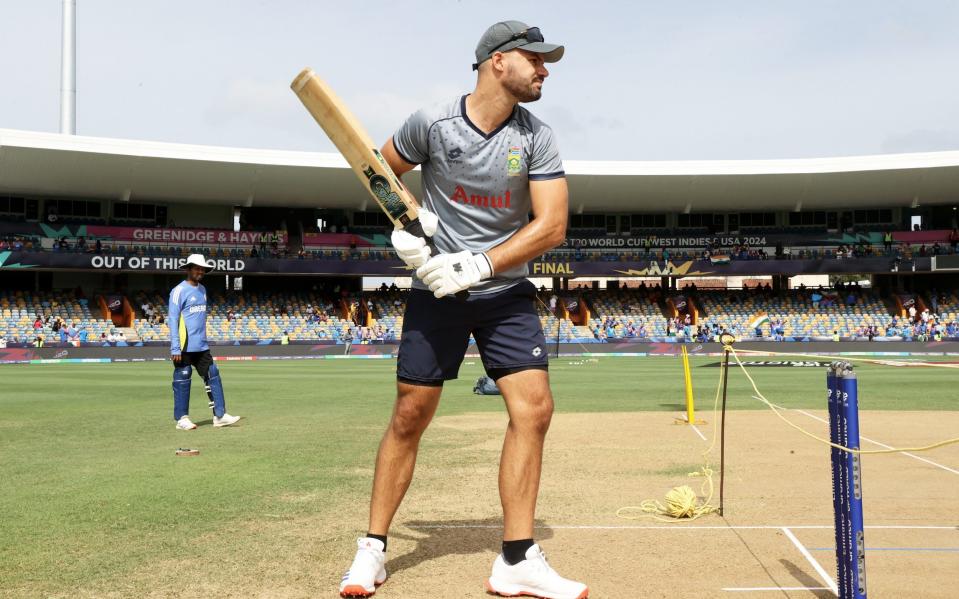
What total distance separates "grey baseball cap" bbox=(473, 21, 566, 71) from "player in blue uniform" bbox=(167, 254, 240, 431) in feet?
23.2

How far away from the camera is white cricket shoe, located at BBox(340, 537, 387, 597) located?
12.4 feet

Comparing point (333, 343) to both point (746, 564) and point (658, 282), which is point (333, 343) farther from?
point (746, 564)

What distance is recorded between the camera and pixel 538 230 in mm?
4074

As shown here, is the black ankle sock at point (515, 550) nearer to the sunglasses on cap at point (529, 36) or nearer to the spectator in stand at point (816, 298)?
the sunglasses on cap at point (529, 36)

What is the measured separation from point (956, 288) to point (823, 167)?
491 inches

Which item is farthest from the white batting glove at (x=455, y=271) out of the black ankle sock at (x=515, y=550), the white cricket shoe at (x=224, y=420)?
the white cricket shoe at (x=224, y=420)

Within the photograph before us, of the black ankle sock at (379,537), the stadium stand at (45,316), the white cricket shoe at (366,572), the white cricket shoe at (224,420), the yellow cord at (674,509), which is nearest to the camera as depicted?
the white cricket shoe at (366,572)

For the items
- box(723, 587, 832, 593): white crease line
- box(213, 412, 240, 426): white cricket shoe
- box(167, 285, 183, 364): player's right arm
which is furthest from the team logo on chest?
box(213, 412, 240, 426): white cricket shoe

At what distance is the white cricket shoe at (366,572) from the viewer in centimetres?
379

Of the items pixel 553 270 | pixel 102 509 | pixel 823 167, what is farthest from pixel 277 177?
pixel 102 509

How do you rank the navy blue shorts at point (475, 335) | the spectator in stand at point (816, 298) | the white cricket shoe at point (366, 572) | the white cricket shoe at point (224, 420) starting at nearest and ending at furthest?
the white cricket shoe at point (366, 572) → the navy blue shorts at point (475, 335) → the white cricket shoe at point (224, 420) → the spectator in stand at point (816, 298)

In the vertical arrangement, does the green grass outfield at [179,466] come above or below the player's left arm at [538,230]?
below

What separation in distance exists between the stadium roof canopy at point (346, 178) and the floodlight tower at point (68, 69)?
8.92 m

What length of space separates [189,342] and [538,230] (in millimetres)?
7801
